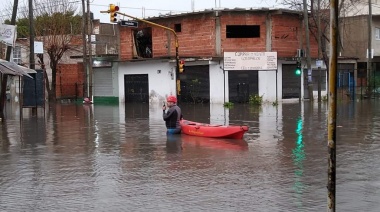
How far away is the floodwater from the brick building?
20.3m

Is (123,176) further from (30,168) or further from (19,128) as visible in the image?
(19,128)

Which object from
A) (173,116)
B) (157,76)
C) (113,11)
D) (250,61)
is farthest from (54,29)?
(173,116)

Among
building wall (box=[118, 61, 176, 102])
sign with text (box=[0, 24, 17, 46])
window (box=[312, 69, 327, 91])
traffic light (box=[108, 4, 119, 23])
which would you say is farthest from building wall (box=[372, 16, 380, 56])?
sign with text (box=[0, 24, 17, 46])

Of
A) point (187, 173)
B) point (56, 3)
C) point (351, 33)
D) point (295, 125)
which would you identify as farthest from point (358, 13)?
point (187, 173)

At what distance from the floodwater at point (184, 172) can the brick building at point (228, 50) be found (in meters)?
20.3

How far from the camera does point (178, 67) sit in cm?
2941

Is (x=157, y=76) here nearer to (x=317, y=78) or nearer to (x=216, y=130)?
(x=317, y=78)

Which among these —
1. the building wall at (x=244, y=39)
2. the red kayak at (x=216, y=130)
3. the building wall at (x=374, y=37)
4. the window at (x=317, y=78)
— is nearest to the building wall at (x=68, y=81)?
the building wall at (x=244, y=39)

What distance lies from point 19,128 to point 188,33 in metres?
20.9

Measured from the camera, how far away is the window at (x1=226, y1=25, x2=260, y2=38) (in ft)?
124

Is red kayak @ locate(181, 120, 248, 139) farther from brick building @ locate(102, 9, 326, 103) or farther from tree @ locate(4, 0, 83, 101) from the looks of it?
tree @ locate(4, 0, 83, 101)

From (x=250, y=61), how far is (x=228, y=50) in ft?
8.20

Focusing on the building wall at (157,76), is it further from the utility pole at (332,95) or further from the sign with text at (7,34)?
the utility pole at (332,95)

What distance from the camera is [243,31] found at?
38281 millimetres
